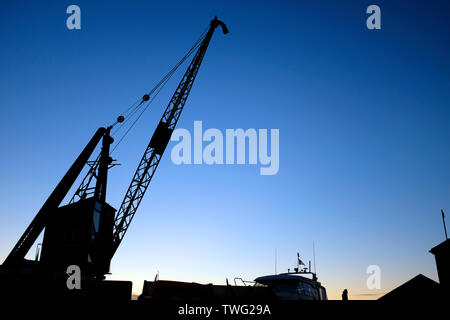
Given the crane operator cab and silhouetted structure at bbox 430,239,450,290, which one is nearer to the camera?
silhouetted structure at bbox 430,239,450,290

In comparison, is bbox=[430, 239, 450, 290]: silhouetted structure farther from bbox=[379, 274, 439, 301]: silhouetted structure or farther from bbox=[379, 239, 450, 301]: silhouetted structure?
bbox=[379, 274, 439, 301]: silhouetted structure

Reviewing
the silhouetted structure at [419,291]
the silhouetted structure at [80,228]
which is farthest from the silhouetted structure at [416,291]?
the silhouetted structure at [80,228]

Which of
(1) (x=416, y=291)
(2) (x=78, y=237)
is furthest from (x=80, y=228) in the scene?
(1) (x=416, y=291)

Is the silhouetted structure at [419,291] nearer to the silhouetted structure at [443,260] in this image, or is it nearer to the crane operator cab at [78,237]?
the silhouetted structure at [443,260]

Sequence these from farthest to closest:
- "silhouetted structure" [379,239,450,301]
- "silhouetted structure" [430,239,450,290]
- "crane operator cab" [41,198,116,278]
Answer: "crane operator cab" [41,198,116,278] < "silhouetted structure" [430,239,450,290] < "silhouetted structure" [379,239,450,301]

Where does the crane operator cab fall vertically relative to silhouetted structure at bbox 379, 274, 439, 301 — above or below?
above

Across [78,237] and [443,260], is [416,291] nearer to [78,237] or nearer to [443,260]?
A: [443,260]

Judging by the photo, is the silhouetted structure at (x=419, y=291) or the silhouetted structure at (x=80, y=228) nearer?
the silhouetted structure at (x=419, y=291)

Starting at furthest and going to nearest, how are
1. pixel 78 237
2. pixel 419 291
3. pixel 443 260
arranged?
pixel 78 237 < pixel 443 260 < pixel 419 291

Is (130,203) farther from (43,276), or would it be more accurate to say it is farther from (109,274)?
(43,276)

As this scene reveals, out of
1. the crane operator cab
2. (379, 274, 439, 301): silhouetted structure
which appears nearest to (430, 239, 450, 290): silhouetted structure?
(379, 274, 439, 301): silhouetted structure

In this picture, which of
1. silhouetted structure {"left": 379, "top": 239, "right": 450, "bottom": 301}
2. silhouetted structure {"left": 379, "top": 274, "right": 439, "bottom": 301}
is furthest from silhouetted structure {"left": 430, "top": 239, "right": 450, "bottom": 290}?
silhouetted structure {"left": 379, "top": 274, "right": 439, "bottom": 301}

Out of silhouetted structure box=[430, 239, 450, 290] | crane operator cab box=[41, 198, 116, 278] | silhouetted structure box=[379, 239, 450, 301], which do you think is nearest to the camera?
silhouetted structure box=[379, 239, 450, 301]
